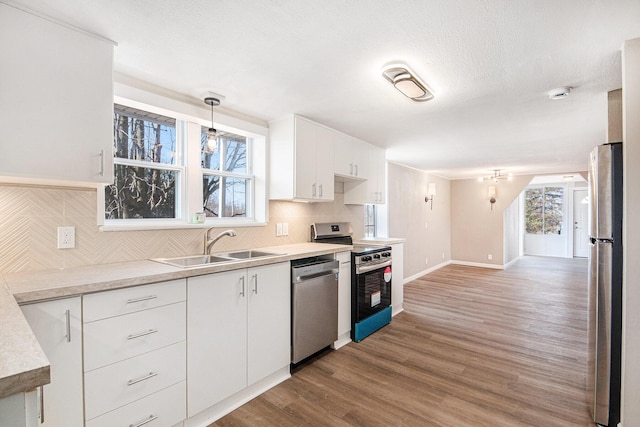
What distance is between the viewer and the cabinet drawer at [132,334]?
1443 millimetres

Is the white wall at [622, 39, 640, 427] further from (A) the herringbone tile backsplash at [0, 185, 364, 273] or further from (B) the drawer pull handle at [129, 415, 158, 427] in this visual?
(A) the herringbone tile backsplash at [0, 185, 364, 273]

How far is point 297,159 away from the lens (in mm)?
2877

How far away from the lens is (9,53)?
1.38 metres

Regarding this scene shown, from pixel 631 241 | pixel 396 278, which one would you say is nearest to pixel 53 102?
pixel 631 241

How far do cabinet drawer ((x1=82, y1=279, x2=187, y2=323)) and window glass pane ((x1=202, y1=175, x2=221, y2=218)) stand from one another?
41.5 inches

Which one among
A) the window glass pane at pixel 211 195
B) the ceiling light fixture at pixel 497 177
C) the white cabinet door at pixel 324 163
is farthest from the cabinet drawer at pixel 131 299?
the ceiling light fixture at pixel 497 177

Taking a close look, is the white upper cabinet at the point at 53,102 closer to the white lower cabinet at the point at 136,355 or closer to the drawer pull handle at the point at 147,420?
the white lower cabinet at the point at 136,355

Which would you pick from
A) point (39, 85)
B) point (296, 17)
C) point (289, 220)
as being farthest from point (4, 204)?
point (289, 220)

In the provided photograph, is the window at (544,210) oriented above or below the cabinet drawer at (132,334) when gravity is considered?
above

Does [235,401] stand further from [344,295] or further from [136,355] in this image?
[344,295]

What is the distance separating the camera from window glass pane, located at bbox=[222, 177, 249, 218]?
2.88 meters

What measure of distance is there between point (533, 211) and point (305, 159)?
9.50 metres

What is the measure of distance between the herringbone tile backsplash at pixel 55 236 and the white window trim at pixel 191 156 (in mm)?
67

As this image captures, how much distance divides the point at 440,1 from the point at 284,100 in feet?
4.72
